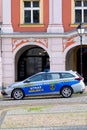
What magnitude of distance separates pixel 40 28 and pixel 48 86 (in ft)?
33.6

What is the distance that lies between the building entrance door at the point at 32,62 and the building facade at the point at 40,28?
136 inches

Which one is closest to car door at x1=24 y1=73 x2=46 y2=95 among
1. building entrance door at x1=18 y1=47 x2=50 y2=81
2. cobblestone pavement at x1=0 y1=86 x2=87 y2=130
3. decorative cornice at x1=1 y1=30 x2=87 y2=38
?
cobblestone pavement at x1=0 y1=86 x2=87 y2=130

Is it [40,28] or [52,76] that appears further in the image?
[40,28]

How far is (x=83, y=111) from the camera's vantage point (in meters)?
15.6

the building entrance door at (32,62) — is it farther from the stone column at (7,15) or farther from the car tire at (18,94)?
the car tire at (18,94)

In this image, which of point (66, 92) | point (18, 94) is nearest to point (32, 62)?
point (18, 94)

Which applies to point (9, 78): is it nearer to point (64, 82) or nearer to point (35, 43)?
point (35, 43)

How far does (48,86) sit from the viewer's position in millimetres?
24828

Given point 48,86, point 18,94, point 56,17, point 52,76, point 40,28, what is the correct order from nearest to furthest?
point 48,86 < point 18,94 < point 52,76 < point 56,17 < point 40,28

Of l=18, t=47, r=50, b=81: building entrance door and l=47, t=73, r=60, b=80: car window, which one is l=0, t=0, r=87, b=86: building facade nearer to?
l=18, t=47, r=50, b=81: building entrance door

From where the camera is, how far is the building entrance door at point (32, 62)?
37875mm

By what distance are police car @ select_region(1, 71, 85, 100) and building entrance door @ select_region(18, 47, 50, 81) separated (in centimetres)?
1270

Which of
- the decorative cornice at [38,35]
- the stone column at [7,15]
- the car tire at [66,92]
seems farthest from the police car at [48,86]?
the stone column at [7,15]

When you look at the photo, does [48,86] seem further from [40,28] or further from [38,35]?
[40,28]
